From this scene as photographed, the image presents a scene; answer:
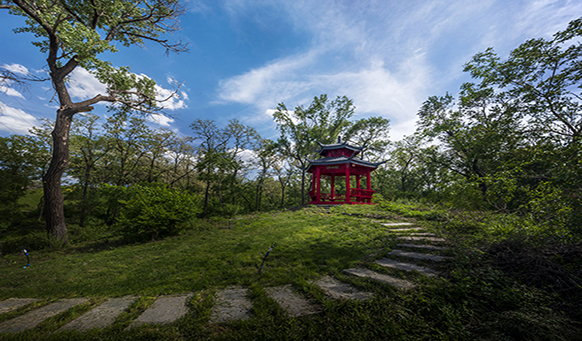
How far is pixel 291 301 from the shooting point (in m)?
2.58

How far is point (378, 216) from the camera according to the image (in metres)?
7.80

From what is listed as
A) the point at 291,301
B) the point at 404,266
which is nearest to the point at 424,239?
the point at 404,266

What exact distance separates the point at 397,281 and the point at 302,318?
1.70m

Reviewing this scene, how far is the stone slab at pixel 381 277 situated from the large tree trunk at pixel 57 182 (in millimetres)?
9361

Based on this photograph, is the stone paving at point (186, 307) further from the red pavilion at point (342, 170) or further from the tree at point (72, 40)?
the red pavilion at point (342, 170)

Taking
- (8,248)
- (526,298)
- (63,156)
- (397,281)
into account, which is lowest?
(8,248)

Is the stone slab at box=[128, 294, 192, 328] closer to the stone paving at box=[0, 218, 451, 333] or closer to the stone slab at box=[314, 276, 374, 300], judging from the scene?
the stone paving at box=[0, 218, 451, 333]

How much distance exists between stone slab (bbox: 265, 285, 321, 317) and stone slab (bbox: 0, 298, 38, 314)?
3.66 metres

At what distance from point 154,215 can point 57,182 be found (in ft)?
13.0

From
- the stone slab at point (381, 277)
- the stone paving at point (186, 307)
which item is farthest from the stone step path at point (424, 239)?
the stone slab at point (381, 277)

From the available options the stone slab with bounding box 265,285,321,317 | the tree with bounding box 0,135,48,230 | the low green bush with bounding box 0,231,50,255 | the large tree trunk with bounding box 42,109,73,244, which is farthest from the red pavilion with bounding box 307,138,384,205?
the tree with bounding box 0,135,48,230

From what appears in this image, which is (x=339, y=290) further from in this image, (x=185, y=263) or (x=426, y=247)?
(x=185, y=263)

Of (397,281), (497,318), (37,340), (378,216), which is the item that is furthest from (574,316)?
(378,216)

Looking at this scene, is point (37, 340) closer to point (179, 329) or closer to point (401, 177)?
point (179, 329)
